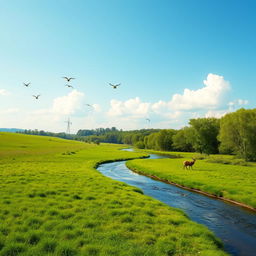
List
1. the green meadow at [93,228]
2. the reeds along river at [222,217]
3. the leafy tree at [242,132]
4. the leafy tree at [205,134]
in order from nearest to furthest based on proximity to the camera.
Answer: the green meadow at [93,228] → the reeds along river at [222,217] → the leafy tree at [242,132] → the leafy tree at [205,134]

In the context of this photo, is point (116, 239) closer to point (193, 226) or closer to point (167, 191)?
point (193, 226)

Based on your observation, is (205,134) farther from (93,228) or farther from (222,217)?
(93,228)

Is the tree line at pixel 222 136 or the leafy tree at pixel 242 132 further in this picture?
the tree line at pixel 222 136

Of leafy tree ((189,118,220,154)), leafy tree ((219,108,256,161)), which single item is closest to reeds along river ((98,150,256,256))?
leafy tree ((219,108,256,161))

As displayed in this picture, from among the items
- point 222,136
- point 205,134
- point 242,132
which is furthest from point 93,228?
point 205,134

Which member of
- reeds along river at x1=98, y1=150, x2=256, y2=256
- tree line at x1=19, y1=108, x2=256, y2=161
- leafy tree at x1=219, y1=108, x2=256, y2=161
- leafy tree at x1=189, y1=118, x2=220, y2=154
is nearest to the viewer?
reeds along river at x1=98, y1=150, x2=256, y2=256

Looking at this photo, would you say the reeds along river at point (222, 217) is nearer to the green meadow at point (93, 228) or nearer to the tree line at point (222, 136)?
the green meadow at point (93, 228)

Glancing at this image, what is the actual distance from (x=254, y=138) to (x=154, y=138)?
94.8 m

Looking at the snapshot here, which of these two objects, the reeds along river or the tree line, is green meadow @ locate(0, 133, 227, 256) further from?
the tree line

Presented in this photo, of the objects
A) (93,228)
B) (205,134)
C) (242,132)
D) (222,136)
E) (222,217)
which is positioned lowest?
(222,217)

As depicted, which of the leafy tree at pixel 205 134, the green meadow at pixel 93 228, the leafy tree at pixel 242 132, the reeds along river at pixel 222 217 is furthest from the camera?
the leafy tree at pixel 205 134

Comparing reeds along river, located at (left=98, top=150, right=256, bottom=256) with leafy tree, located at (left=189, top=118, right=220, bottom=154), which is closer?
reeds along river, located at (left=98, top=150, right=256, bottom=256)

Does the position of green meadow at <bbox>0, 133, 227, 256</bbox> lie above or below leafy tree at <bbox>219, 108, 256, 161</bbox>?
below

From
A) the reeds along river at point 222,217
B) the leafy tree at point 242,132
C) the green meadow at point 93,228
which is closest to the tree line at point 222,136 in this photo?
the leafy tree at point 242,132
